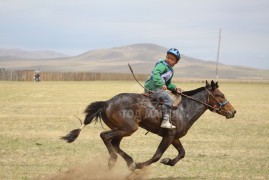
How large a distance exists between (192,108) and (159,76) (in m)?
1.19

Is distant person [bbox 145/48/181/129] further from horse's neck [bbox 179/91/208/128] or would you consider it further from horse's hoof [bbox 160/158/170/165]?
horse's hoof [bbox 160/158/170/165]

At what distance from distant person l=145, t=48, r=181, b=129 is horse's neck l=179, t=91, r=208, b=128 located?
0.42m

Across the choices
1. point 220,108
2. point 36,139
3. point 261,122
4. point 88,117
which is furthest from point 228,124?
point 88,117

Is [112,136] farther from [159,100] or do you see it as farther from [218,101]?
[218,101]

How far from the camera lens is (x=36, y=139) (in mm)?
16297

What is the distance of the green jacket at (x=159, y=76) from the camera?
986 cm

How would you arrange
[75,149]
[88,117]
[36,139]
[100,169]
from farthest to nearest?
1. [36,139]
2. [75,149]
3. [100,169]
4. [88,117]

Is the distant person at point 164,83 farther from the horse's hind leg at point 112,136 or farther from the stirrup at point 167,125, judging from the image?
the horse's hind leg at point 112,136

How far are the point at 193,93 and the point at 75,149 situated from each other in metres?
4.80

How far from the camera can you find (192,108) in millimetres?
10594

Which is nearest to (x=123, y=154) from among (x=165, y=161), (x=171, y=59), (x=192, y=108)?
(x=165, y=161)

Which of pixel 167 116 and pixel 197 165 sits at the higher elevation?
pixel 167 116

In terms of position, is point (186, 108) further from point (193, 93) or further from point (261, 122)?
point (261, 122)

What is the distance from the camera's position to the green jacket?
9.86 m
